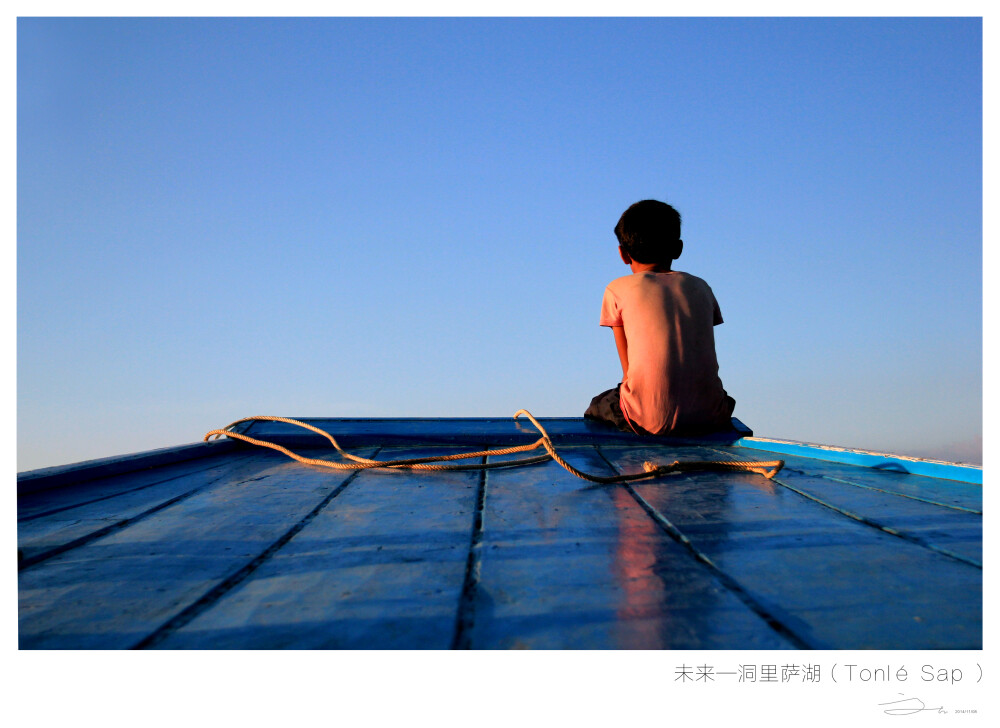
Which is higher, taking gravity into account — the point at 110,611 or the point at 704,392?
the point at 704,392

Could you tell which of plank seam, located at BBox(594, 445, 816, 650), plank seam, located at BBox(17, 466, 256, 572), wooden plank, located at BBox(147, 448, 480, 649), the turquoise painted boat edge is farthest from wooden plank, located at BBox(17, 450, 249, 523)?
the turquoise painted boat edge

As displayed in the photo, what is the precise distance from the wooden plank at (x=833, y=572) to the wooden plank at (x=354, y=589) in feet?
1.80

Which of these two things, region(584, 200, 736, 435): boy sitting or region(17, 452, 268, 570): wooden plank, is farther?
region(584, 200, 736, 435): boy sitting

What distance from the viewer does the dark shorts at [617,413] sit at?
2.75m

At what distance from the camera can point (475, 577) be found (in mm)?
1092

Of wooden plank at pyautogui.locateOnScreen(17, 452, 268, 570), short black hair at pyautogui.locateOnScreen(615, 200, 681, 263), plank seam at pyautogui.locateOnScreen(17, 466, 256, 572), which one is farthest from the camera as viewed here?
short black hair at pyautogui.locateOnScreen(615, 200, 681, 263)

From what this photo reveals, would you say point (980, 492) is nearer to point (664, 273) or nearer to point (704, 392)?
point (704, 392)

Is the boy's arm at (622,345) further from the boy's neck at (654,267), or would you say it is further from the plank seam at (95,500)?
the plank seam at (95,500)

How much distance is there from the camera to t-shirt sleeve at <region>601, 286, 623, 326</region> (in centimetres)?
264

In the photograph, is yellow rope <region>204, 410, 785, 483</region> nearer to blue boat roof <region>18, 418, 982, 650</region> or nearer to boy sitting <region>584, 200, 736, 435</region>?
blue boat roof <region>18, 418, 982, 650</region>

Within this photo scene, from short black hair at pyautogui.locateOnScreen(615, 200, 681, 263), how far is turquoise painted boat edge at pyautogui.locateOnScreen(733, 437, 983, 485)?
1.01m

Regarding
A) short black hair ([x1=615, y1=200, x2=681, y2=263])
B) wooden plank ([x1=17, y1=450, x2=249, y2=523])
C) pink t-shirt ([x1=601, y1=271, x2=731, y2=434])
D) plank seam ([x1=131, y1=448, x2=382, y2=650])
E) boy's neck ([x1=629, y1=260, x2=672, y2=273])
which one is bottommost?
plank seam ([x1=131, y1=448, x2=382, y2=650])

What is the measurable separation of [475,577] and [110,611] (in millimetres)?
635

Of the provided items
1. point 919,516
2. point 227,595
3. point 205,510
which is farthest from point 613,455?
point 227,595
